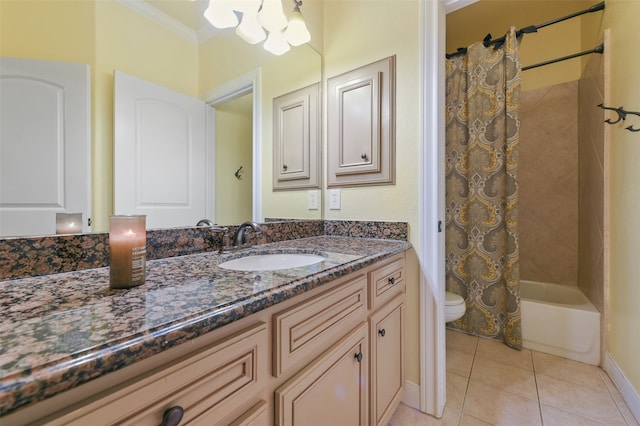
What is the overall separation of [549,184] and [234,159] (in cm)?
262

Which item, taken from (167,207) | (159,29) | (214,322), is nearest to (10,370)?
(214,322)

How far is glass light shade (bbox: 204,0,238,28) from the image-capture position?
106cm

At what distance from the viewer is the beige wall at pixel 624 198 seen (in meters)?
1.28

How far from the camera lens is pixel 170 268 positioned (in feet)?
2.49

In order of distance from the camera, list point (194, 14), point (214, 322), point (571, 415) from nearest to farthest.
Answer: point (214, 322), point (194, 14), point (571, 415)

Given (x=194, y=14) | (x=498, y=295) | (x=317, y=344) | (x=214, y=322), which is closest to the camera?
(x=214, y=322)

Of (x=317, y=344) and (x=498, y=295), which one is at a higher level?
(x=317, y=344)

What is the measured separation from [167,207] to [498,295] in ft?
7.00

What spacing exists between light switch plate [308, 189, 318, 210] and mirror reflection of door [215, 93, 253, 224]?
1.31 ft

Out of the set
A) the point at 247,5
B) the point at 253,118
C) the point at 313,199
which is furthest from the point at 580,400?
the point at 247,5

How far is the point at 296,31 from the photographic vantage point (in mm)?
1398

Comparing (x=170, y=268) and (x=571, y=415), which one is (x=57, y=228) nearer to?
(x=170, y=268)

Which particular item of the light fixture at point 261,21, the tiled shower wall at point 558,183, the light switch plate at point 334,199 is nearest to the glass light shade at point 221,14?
the light fixture at point 261,21

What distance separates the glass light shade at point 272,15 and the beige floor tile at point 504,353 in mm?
2285
